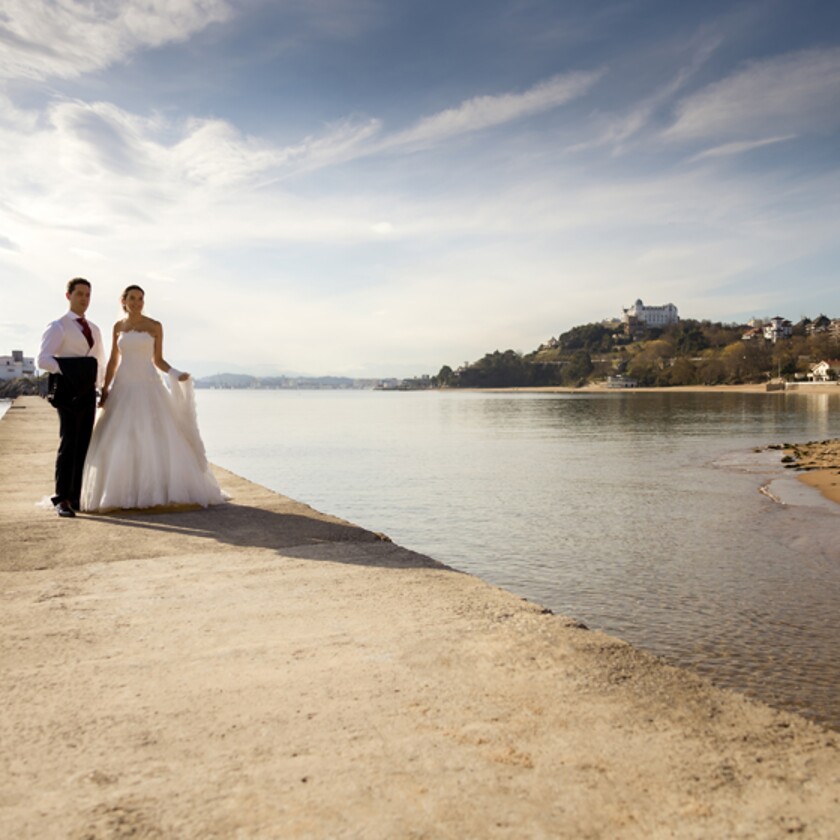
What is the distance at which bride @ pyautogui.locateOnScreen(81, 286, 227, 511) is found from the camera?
730 cm

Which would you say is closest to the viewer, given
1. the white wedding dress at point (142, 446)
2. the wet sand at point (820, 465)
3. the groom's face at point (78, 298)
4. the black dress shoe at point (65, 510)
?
the black dress shoe at point (65, 510)

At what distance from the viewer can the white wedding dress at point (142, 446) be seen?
7.29m

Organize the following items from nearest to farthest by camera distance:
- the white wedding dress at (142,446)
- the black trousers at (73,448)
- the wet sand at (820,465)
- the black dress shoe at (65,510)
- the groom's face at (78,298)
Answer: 1. the black dress shoe at (65,510)
2. the black trousers at (73,448)
3. the white wedding dress at (142,446)
4. the groom's face at (78,298)
5. the wet sand at (820,465)

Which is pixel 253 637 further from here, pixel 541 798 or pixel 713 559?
pixel 713 559

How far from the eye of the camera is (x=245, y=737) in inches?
96.8

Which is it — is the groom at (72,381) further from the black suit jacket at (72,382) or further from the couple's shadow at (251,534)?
the couple's shadow at (251,534)

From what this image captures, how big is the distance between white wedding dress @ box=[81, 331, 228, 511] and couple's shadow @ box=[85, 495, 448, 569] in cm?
18

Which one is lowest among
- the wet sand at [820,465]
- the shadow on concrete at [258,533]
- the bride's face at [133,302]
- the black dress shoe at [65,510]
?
the wet sand at [820,465]

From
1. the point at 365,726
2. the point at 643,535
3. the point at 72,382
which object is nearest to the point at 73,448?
the point at 72,382

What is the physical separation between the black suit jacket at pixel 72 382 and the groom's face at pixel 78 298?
0.50m

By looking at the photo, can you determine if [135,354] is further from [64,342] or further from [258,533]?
[258,533]

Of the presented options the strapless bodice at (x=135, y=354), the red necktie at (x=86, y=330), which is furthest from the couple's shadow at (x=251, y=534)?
the red necktie at (x=86, y=330)

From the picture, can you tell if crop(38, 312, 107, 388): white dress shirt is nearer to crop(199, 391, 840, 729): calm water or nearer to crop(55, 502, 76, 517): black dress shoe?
crop(55, 502, 76, 517): black dress shoe

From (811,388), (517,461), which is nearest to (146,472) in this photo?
(517,461)
